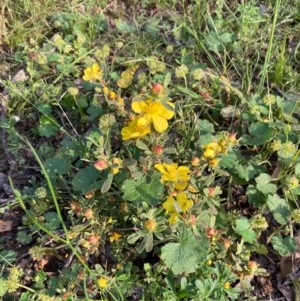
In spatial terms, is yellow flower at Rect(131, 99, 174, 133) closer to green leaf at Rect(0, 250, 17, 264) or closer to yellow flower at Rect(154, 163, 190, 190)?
yellow flower at Rect(154, 163, 190, 190)

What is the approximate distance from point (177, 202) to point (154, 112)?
298 millimetres

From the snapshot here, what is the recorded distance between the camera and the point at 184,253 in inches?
70.1

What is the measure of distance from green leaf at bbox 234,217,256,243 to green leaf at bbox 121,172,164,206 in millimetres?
375

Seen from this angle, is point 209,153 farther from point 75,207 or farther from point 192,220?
point 75,207

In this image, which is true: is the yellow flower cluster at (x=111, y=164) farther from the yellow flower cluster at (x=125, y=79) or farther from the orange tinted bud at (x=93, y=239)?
the yellow flower cluster at (x=125, y=79)

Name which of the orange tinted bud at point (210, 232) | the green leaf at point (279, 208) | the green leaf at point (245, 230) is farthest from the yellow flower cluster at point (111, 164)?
the green leaf at point (279, 208)

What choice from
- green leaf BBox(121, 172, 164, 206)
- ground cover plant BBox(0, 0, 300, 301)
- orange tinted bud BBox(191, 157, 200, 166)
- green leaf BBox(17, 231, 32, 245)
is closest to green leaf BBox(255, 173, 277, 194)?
ground cover plant BBox(0, 0, 300, 301)

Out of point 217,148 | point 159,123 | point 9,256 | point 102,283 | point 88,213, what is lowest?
point 9,256

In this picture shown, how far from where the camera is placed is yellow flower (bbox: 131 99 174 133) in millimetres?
1674

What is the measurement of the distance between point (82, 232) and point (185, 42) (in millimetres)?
1281

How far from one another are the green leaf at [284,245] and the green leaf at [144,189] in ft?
1.79

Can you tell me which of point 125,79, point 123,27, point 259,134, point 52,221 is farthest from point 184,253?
point 123,27

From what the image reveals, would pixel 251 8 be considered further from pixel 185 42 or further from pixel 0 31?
pixel 0 31

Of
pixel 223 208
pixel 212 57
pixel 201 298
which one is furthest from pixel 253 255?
pixel 212 57
